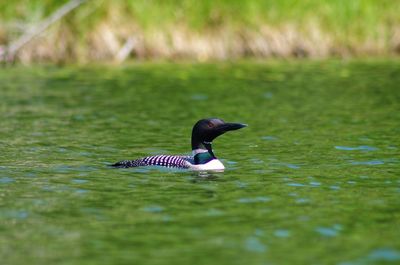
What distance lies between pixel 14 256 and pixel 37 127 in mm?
7695

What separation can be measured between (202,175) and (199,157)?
1.42 feet

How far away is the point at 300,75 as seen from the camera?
21141mm

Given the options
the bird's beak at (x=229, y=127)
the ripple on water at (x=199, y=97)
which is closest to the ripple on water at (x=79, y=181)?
the bird's beak at (x=229, y=127)

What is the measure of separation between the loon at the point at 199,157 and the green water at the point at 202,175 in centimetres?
13

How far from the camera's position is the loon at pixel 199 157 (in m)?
11.2

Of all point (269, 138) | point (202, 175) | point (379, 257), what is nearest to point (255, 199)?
point (202, 175)

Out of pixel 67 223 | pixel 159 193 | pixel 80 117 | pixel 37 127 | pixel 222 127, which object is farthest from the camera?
pixel 80 117

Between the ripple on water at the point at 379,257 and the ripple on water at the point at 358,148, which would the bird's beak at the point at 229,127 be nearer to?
the ripple on water at the point at 358,148

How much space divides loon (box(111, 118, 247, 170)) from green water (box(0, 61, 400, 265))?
0.41ft

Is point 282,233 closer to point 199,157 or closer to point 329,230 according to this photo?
point 329,230

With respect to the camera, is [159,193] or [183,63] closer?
[159,193]

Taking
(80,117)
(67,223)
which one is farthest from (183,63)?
(67,223)

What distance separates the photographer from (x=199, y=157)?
1134cm

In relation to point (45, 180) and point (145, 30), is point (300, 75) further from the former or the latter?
point (45, 180)
